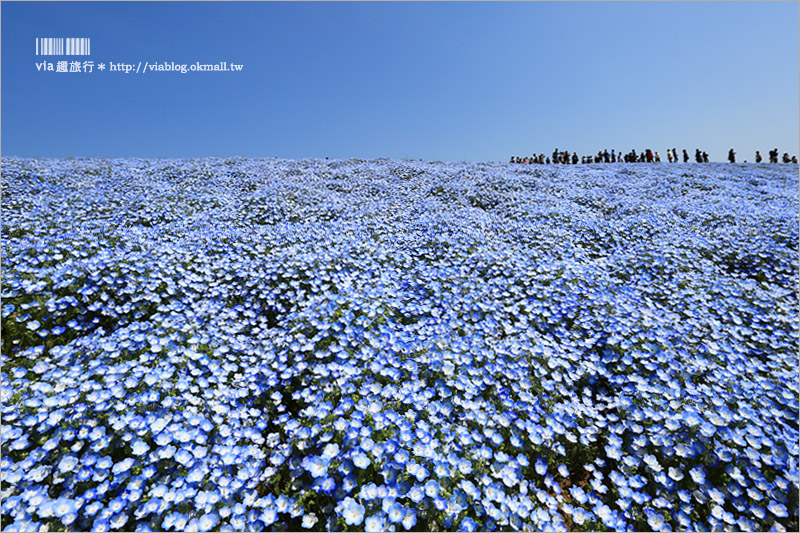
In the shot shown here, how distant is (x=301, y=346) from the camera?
4.34 metres

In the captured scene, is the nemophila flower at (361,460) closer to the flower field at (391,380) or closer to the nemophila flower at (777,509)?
the flower field at (391,380)

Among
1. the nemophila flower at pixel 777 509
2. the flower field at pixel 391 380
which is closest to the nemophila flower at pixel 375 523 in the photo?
the flower field at pixel 391 380

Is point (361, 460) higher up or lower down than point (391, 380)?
lower down

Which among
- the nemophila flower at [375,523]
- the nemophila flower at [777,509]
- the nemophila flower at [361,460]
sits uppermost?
the nemophila flower at [361,460]

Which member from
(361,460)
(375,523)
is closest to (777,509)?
(375,523)

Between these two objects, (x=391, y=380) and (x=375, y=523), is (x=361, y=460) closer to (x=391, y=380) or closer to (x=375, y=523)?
(x=375, y=523)

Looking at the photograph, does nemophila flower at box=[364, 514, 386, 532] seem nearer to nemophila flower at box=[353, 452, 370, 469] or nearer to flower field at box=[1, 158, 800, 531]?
flower field at box=[1, 158, 800, 531]

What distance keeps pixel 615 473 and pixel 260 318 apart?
435 cm

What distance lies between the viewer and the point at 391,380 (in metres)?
3.88

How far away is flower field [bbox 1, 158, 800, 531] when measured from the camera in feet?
9.17

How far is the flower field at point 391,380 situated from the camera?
2795 millimetres

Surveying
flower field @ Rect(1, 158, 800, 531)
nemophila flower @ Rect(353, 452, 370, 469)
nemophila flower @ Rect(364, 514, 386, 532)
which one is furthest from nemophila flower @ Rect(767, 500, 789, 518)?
nemophila flower @ Rect(353, 452, 370, 469)

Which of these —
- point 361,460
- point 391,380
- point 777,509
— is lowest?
A: point 777,509

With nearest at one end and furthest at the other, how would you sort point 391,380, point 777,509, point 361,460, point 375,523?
point 375,523 → point 777,509 → point 361,460 → point 391,380
